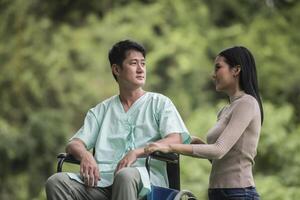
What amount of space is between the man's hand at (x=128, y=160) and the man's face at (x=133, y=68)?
36cm

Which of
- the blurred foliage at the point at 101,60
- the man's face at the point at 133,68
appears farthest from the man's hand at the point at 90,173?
the blurred foliage at the point at 101,60

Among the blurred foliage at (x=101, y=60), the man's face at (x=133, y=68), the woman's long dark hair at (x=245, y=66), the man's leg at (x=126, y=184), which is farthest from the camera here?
the blurred foliage at (x=101, y=60)

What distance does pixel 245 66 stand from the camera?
2.90 meters

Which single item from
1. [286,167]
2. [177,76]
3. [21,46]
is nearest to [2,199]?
[21,46]

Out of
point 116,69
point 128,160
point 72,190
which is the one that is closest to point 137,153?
point 128,160

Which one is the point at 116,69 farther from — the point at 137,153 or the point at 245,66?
the point at 245,66

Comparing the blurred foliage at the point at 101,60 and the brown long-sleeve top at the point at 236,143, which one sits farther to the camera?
the blurred foliage at the point at 101,60

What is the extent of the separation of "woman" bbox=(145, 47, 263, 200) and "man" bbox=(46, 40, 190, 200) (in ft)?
0.49

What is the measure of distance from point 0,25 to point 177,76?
2.28 m

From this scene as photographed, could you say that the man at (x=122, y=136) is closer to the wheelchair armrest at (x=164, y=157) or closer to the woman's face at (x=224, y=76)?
the wheelchair armrest at (x=164, y=157)

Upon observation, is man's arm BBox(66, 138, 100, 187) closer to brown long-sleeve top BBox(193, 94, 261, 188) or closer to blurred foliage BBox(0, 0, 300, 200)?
brown long-sleeve top BBox(193, 94, 261, 188)

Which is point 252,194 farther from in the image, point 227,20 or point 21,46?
point 227,20

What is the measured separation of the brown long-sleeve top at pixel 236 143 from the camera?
2.78 metres

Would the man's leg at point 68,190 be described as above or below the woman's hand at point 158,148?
below
